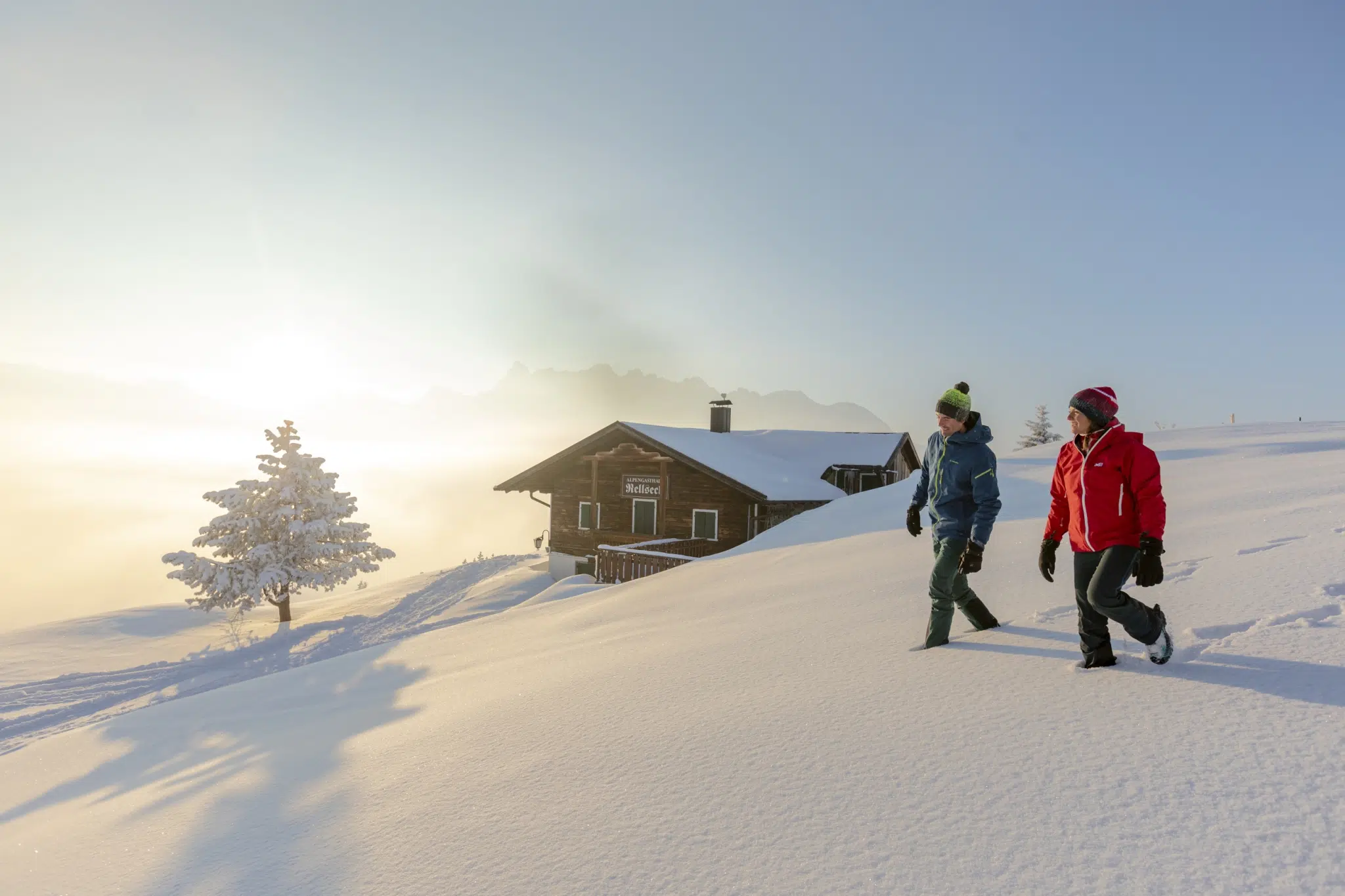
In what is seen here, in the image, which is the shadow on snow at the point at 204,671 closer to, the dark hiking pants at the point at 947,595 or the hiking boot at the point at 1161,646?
the dark hiking pants at the point at 947,595

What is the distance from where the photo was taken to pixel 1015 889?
2.00 m

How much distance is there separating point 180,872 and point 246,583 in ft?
67.3

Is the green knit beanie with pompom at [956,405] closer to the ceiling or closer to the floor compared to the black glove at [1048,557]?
closer to the ceiling

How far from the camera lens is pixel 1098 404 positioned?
3.69m

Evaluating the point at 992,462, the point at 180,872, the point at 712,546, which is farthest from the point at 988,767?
the point at 712,546

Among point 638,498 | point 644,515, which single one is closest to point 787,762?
point 644,515

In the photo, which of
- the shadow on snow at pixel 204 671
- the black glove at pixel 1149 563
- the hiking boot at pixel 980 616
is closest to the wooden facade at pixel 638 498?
the shadow on snow at pixel 204 671

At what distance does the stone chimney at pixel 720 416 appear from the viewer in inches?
1183

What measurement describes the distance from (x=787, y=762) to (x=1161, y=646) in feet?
7.06

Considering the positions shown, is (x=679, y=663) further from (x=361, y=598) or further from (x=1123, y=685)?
(x=361, y=598)

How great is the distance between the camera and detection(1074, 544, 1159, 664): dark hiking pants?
3492mm

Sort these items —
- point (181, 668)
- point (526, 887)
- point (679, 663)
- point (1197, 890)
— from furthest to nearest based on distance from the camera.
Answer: point (181, 668) → point (679, 663) → point (526, 887) → point (1197, 890)

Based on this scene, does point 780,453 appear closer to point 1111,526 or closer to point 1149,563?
point 1111,526

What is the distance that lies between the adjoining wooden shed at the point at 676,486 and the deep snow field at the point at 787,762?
14.0 metres
